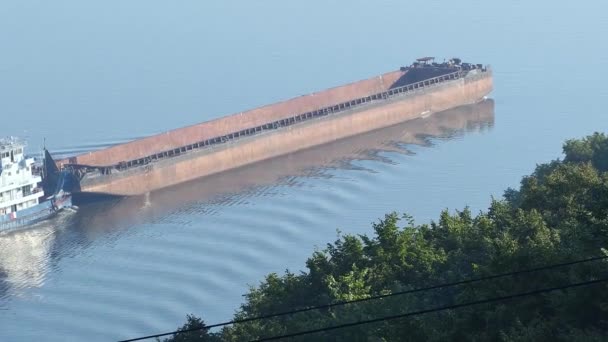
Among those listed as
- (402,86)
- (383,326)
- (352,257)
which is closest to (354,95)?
(402,86)

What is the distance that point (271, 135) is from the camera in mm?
33750

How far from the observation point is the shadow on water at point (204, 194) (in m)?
25.3

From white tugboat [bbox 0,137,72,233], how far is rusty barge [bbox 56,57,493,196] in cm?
102

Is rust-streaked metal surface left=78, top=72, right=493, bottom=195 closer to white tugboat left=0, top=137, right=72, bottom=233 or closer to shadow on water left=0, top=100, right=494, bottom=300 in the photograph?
shadow on water left=0, top=100, right=494, bottom=300

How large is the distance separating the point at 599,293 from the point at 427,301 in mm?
3100

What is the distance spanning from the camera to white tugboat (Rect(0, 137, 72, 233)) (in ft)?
91.1

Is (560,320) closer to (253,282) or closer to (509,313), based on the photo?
(509,313)

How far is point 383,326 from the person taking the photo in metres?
13.1

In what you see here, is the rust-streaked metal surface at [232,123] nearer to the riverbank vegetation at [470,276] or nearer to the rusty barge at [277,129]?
the rusty barge at [277,129]

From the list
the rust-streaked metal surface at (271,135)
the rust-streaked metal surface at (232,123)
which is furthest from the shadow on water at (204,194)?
the rust-streaked metal surface at (232,123)

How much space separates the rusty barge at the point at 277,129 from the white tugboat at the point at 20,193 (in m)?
1.02

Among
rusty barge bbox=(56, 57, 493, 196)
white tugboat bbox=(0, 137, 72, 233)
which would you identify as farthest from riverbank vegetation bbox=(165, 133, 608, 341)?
rusty barge bbox=(56, 57, 493, 196)

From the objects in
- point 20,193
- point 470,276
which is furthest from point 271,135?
point 470,276

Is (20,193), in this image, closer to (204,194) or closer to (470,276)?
(204,194)
